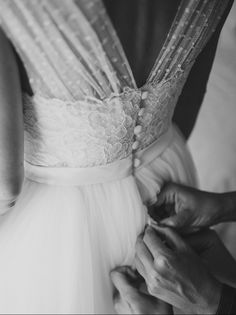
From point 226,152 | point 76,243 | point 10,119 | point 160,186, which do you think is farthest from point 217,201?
point 10,119

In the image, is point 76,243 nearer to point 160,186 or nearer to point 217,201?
point 160,186

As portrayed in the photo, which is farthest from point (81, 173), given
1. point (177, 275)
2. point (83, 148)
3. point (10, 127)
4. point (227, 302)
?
point (227, 302)

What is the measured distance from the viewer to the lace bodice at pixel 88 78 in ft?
1.87

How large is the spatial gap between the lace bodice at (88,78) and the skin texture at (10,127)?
0.09 feet

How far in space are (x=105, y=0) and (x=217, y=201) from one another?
649 mm

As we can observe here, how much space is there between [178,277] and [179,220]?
0.18m

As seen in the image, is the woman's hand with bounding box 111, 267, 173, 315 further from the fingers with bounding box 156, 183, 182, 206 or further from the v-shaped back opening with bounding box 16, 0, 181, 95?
the v-shaped back opening with bounding box 16, 0, 181, 95

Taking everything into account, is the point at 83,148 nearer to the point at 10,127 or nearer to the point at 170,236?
the point at 10,127

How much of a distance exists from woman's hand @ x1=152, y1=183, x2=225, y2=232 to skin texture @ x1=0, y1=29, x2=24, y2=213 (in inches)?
16.0

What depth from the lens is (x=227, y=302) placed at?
32.0 inches

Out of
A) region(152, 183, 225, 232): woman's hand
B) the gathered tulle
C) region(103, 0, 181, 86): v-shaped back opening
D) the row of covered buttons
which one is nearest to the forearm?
region(152, 183, 225, 232): woman's hand

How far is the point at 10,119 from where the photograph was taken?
0.64 m

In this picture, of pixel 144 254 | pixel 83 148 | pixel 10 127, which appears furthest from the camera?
pixel 144 254

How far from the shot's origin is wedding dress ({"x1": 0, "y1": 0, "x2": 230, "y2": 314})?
59 centimetres
